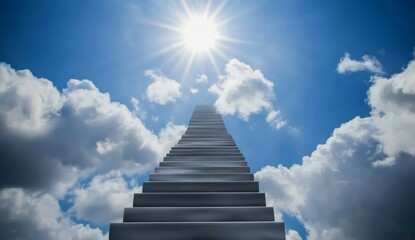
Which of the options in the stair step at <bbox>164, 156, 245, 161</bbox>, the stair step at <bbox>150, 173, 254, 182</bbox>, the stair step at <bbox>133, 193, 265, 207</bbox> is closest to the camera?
the stair step at <bbox>133, 193, 265, 207</bbox>

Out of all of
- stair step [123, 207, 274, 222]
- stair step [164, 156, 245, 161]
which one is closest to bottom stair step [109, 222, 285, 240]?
stair step [123, 207, 274, 222]

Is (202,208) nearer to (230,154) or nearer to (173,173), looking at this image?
(173,173)

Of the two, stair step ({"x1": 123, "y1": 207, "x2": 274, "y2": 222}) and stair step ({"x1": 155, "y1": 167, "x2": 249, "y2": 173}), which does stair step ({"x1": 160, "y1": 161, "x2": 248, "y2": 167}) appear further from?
stair step ({"x1": 123, "y1": 207, "x2": 274, "y2": 222})

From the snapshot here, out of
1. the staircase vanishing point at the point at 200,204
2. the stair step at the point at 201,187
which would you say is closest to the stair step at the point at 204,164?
the staircase vanishing point at the point at 200,204

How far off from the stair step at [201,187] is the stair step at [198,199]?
0.75 feet

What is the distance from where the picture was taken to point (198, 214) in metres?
3.04

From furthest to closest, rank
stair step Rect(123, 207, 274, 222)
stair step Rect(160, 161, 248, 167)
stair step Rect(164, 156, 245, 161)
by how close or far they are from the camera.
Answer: stair step Rect(164, 156, 245, 161)
stair step Rect(160, 161, 248, 167)
stair step Rect(123, 207, 274, 222)

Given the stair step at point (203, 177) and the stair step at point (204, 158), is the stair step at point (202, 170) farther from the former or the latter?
the stair step at point (204, 158)

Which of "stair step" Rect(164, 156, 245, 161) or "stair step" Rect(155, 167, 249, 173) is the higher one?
"stair step" Rect(164, 156, 245, 161)

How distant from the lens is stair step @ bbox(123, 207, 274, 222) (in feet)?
9.93

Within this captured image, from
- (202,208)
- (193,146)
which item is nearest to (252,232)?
(202,208)

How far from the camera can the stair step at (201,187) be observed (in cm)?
359

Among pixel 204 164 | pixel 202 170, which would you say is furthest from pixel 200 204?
pixel 204 164

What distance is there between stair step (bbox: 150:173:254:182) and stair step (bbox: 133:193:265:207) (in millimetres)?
431
